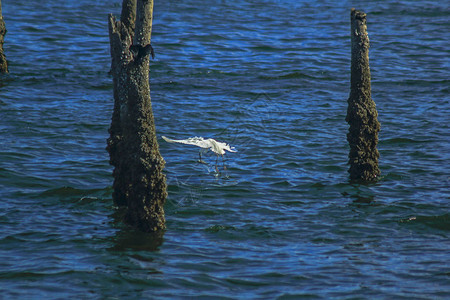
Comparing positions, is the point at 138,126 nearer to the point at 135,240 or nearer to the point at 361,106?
the point at 135,240

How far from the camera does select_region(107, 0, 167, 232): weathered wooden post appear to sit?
423 inches

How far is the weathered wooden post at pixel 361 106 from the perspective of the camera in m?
Result: 13.6

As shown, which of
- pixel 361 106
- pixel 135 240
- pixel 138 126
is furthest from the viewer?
pixel 361 106

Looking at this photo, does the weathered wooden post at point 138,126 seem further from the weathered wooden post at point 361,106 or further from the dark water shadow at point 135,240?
the weathered wooden post at point 361,106

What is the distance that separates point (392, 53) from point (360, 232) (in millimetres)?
15743

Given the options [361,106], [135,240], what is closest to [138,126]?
[135,240]

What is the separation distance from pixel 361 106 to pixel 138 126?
4796 millimetres

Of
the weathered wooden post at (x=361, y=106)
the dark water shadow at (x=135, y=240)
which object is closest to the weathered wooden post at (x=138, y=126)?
the dark water shadow at (x=135, y=240)

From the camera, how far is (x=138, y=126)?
1099 cm

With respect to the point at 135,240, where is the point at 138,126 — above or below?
above

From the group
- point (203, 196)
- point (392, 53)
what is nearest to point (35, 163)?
point (203, 196)

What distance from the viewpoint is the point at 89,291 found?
10.2m

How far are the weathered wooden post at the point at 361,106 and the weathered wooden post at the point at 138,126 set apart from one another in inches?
170

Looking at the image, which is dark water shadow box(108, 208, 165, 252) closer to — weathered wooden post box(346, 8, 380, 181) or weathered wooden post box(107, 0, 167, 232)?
weathered wooden post box(107, 0, 167, 232)
